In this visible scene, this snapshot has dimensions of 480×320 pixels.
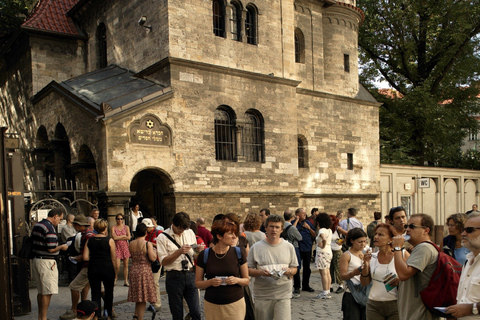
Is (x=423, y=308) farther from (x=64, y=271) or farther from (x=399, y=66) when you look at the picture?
(x=399, y=66)

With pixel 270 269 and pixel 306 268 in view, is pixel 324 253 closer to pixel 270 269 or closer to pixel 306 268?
pixel 306 268

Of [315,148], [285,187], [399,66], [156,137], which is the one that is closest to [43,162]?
[156,137]

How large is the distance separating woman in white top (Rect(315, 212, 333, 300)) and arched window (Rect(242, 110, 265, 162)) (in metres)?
7.71

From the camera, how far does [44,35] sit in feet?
66.2

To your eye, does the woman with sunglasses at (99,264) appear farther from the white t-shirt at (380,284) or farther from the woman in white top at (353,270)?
the white t-shirt at (380,284)

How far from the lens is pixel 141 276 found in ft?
25.5

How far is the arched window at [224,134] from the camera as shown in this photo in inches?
672

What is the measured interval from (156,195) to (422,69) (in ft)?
69.9

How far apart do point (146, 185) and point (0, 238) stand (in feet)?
40.3

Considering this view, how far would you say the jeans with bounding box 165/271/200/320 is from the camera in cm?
660

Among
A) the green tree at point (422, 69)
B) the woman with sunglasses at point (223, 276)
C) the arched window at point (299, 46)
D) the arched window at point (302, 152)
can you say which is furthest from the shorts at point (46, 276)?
the green tree at point (422, 69)

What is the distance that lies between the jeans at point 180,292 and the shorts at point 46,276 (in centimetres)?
237

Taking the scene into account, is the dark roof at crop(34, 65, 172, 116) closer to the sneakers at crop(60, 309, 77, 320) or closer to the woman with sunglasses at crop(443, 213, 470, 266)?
the sneakers at crop(60, 309, 77, 320)

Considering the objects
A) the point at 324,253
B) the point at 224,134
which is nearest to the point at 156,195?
the point at 224,134
